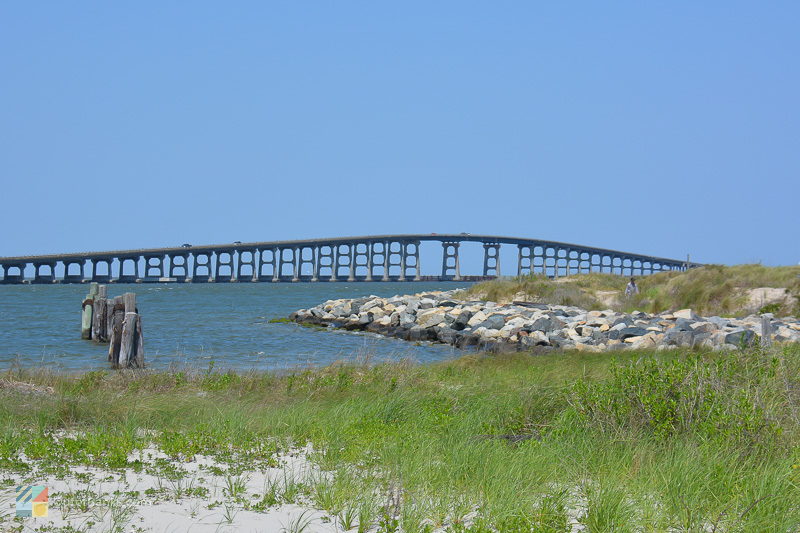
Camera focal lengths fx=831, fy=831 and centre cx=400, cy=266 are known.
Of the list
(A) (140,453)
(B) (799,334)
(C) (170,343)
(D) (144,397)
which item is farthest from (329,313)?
(A) (140,453)

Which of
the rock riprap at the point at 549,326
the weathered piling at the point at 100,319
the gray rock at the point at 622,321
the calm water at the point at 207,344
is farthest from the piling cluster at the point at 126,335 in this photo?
the gray rock at the point at 622,321

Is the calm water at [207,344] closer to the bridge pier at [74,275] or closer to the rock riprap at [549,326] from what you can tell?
the rock riprap at [549,326]

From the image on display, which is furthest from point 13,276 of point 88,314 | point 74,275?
point 88,314

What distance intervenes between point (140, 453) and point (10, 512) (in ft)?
4.36

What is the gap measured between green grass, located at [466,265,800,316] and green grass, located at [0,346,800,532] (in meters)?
20.1

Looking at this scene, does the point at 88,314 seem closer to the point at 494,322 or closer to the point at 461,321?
the point at 461,321

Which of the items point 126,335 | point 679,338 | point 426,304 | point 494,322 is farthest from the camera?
point 426,304

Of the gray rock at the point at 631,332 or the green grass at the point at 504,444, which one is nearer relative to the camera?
the green grass at the point at 504,444

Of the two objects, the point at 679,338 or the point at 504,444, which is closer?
the point at 504,444

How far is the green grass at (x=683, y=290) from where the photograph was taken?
89.7 feet

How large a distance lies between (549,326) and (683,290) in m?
9.61

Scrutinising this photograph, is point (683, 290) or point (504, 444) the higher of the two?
point (683, 290)

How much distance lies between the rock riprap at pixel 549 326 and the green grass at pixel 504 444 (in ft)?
25.3

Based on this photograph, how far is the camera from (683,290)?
97.2 feet
